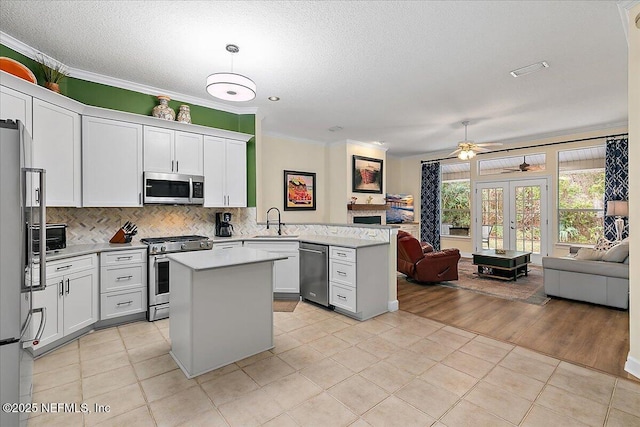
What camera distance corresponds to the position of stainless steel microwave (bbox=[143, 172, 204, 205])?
153 inches

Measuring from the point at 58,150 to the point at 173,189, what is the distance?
122cm

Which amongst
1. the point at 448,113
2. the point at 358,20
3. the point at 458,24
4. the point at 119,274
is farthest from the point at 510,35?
the point at 119,274

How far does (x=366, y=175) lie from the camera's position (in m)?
7.48

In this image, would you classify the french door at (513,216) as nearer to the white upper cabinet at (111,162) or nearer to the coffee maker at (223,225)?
the coffee maker at (223,225)

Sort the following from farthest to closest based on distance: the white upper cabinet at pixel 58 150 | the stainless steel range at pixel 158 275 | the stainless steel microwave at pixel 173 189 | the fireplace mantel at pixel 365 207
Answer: the fireplace mantel at pixel 365 207 < the stainless steel microwave at pixel 173 189 < the stainless steel range at pixel 158 275 < the white upper cabinet at pixel 58 150

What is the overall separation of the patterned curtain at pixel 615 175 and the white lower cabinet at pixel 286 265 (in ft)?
19.5

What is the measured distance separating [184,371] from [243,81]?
2.58m

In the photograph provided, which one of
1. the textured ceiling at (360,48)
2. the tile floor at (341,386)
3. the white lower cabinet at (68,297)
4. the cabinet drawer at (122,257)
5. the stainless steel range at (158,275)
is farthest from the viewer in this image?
the stainless steel range at (158,275)

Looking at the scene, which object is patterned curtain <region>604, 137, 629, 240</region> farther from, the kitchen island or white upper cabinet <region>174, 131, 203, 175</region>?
white upper cabinet <region>174, 131, 203, 175</region>

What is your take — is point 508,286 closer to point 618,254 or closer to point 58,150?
point 618,254

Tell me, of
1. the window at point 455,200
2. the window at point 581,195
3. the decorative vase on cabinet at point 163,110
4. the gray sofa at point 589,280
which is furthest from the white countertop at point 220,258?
the window at point 455,200

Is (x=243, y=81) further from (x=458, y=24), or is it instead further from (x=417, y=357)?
(x=417, y=357)

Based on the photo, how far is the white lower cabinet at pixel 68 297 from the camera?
2762mm

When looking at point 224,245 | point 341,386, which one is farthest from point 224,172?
point 341,386
